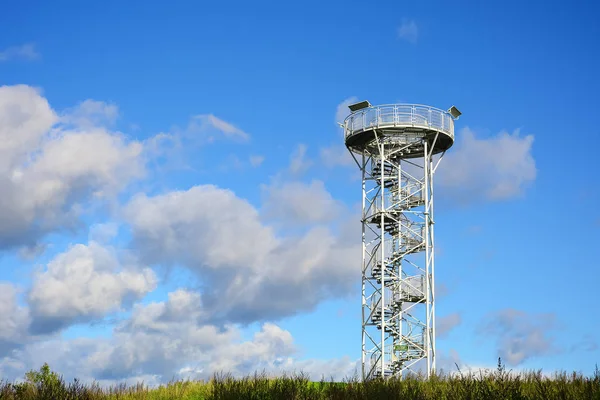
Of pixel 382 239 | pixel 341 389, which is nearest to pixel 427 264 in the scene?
pixel 382 239

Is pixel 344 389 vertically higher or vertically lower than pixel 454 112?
lower

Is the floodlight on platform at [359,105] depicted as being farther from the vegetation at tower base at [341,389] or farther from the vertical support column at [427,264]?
the vegetation at tower base at [341,389]

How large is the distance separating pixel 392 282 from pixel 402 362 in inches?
176

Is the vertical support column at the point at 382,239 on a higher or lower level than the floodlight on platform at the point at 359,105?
lower

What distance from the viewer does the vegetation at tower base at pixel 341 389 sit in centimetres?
2350

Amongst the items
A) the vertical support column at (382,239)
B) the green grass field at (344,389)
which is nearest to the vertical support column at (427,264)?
the vertical support column at (382,239)

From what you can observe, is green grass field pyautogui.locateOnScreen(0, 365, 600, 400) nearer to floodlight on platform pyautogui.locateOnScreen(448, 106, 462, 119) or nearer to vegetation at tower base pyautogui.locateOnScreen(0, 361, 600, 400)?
vegetation at tower base pyautogui.locateOnScreen(0, 361, 600, 400)

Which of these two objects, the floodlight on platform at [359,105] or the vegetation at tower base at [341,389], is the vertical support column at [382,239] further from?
the vegetation at tower base at [341,389]

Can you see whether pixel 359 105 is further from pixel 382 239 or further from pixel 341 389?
pixel 341 389

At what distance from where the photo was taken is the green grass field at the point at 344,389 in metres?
23.5

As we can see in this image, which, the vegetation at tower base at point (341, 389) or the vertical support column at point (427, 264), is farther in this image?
the vertical support column at point (427, 264)

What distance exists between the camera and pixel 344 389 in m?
27.2

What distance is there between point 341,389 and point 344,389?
0.32 meters

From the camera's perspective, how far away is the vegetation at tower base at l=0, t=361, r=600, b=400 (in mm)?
23500
